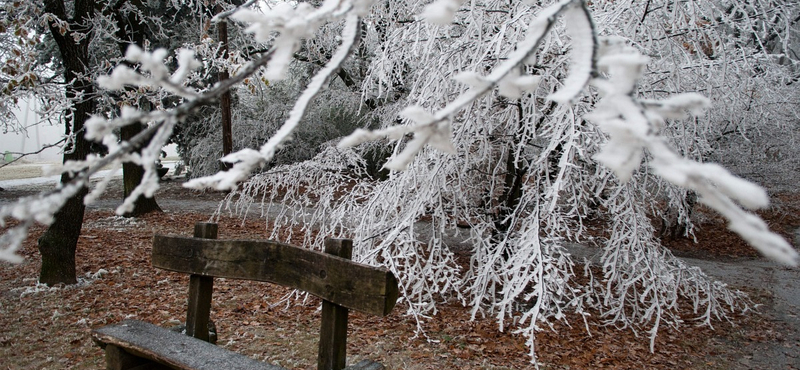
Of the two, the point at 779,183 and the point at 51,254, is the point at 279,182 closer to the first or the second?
the point at 51,254

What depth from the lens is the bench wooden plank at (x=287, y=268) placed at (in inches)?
86.0

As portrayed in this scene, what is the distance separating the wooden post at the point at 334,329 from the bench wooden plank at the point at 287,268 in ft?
0.23

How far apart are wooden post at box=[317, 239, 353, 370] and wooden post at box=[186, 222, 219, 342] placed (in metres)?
0.93

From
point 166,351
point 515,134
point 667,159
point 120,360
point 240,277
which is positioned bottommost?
point 120,360

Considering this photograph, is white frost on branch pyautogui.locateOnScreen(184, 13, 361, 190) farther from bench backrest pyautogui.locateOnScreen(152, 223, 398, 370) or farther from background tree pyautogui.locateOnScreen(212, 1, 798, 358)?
background tree pyautogui.locateOnScreen(212, 1, 798, 358)

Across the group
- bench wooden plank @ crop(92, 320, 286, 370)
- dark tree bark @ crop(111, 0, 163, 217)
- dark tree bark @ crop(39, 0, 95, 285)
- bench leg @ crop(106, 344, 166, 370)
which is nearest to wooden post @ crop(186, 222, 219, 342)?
bench wooden plank @ crop(92, 320, 286, 370)

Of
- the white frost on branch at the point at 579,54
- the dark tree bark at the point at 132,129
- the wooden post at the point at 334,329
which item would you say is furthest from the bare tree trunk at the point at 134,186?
the white frost on branch at the point at 579,54

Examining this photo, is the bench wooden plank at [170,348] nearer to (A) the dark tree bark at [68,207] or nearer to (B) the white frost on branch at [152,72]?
(B) the white frost on branch at [152,72]

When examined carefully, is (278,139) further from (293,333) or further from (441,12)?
(293,333)

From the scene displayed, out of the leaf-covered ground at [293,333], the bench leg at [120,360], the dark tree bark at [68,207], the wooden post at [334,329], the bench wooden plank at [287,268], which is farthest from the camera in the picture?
the dark tree bark at [68,207]

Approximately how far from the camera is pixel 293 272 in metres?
2.56

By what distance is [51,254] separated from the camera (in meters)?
5.59

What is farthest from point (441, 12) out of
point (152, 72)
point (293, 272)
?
point (293, 272)

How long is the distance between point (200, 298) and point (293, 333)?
1.60m
